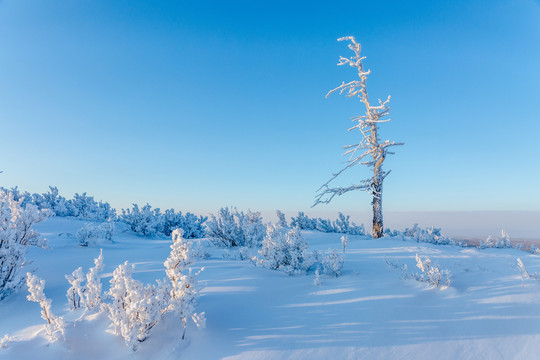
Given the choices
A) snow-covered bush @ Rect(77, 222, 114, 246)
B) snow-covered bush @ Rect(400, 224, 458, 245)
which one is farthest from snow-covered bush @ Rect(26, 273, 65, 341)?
snow-covered bush @ Rect(400, 224, 458, 245)

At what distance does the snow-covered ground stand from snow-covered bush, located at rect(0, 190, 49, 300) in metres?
0.25

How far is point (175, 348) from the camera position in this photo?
2.76 m

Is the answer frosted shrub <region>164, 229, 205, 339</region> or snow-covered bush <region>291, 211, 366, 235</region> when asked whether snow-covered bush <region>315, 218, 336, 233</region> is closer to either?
snow-covered bush <region>291, 211, 366, 235</region>

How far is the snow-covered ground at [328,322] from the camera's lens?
106 inches

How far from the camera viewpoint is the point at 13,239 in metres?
4.68

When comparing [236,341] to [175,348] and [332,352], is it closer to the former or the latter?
[175,348]

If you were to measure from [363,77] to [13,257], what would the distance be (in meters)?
12.2

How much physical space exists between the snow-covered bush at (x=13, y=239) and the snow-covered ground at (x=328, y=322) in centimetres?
25

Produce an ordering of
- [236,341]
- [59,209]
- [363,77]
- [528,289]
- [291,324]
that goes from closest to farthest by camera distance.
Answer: [236,341], [291,324], [528,289], [363,77], [59,209]

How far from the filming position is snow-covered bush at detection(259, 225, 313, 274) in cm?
486

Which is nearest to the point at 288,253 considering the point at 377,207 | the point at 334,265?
the point at 334,265

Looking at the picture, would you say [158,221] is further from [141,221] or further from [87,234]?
[87,234]

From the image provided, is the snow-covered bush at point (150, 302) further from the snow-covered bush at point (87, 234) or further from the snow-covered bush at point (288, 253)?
the snow-covered bush at point (87, 234)

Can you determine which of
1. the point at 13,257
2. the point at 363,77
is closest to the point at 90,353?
the point at 13,257
